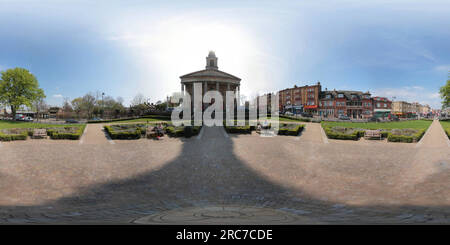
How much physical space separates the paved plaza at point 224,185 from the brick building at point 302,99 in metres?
51.0

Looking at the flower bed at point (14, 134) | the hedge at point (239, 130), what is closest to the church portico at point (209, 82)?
the hedge at point (239, 130)

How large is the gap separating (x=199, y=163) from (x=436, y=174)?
1062cm

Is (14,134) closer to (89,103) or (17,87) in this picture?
(17,87)

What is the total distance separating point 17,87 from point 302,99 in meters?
65.8

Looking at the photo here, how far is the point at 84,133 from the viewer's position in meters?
21.5

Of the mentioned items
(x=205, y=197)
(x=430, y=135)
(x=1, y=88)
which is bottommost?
(x=205, y=197)

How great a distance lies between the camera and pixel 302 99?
68062mm

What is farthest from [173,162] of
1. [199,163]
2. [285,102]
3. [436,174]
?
[285,102]

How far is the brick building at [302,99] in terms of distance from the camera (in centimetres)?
6356

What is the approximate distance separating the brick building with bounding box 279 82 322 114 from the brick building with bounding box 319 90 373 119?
6.77 feet

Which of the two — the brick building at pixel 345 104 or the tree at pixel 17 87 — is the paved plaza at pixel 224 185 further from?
the brick building at pixel 345 104

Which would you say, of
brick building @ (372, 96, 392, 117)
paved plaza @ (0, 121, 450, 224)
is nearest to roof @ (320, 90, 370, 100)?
brick building @ (372, 96, 392, 117)

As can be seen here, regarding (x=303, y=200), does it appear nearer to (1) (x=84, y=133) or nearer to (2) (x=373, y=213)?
(2) (x=373, y=213)

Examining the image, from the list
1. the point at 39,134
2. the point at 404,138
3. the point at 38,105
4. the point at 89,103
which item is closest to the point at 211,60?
the point at 89,103
